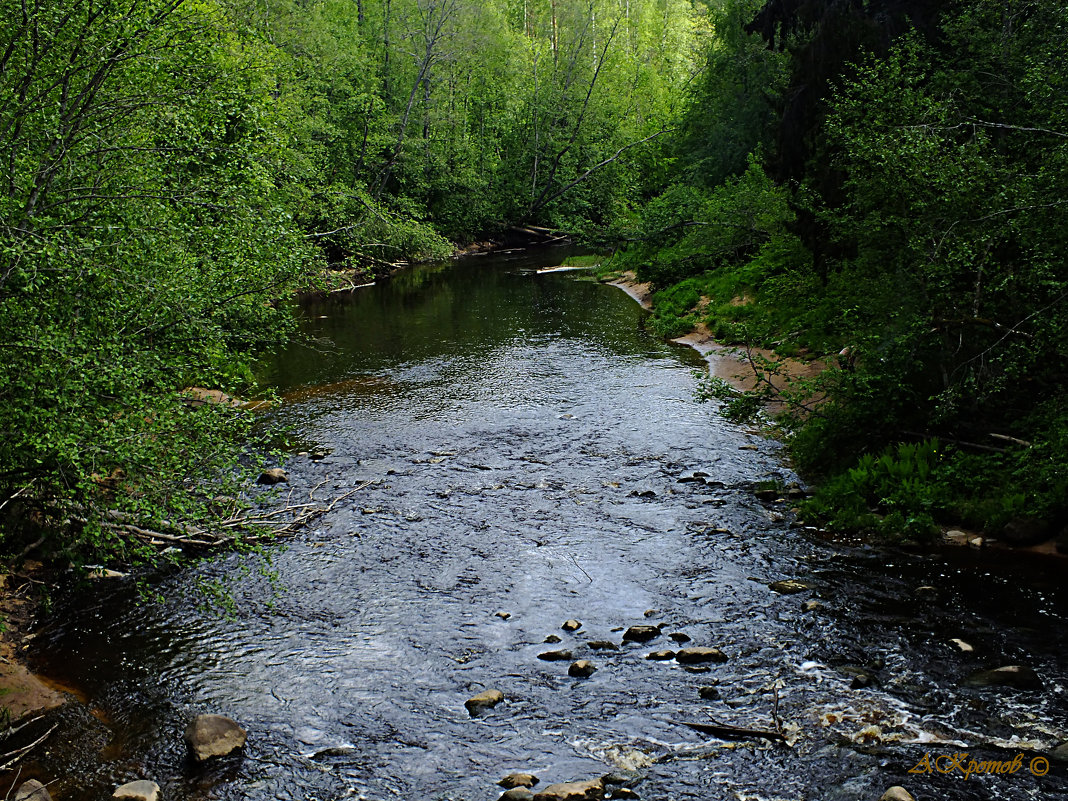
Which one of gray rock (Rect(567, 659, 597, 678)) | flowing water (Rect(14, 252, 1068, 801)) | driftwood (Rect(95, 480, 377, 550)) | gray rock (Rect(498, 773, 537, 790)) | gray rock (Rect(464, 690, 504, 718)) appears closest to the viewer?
gray rock (Rect(498, 773, 537, 790))

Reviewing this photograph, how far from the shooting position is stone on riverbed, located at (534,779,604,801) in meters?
6.95

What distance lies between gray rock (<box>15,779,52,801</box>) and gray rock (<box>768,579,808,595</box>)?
8.27 metres

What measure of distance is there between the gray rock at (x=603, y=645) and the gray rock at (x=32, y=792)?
5581 mm

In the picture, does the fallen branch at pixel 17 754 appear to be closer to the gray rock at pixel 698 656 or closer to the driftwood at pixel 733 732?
the driftwood at pixel 733 732

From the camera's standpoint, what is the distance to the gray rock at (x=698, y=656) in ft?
30.2

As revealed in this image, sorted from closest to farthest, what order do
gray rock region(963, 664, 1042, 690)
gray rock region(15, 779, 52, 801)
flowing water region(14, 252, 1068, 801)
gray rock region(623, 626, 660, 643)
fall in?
1. gray rock region(15, 779, 52, 801)
2. flowing water region(14, 252, 1068, 801)
3. gray rock region(963, 664, 1042, 690)
4. gray rock region(623, 626, 660, 643)

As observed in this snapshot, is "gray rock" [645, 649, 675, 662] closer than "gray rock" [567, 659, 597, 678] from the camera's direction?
No

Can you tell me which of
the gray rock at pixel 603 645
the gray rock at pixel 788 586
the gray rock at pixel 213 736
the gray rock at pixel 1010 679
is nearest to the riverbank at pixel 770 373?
the gray rock at pixel 788 586


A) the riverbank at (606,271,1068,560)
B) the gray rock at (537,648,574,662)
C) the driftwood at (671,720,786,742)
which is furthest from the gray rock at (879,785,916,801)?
the riverbank at (606,271,1068,560)

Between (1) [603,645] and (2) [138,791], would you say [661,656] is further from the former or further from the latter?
(2) [138,791]

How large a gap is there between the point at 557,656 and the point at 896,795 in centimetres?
388

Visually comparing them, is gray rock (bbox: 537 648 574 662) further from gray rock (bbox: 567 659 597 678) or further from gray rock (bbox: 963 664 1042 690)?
gray rock (bbox: 963 664 1042 690)

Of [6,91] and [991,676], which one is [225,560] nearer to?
[6,91]

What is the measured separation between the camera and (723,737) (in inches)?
307
